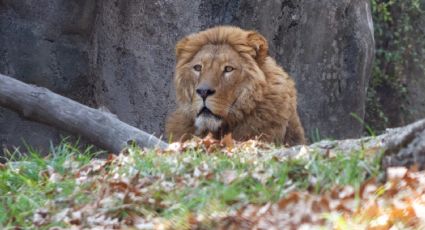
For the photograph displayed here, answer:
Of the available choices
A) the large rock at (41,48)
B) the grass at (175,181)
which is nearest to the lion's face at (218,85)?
the grass at (175,181)

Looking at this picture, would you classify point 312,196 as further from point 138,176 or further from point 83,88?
point 83,88

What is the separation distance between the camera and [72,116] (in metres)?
8.98

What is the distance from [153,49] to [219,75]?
101 inches

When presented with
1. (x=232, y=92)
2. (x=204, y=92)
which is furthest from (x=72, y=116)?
(x=232, y=92)

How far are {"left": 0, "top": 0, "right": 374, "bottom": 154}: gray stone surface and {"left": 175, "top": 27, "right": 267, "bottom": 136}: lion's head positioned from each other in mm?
1855

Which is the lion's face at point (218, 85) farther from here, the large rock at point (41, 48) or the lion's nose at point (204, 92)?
the large rock at point (41, 48)

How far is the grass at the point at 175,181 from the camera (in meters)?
5.36

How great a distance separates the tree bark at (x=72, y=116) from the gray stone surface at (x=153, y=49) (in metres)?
2.30

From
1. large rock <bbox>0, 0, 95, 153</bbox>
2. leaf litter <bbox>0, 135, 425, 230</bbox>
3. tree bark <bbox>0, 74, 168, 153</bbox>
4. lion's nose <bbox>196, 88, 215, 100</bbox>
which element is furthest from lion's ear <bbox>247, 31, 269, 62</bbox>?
large rock <bbox>0, 0, 95, 153</bbox>

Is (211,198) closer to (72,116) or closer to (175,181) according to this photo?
(175,181)

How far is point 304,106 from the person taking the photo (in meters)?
11.6

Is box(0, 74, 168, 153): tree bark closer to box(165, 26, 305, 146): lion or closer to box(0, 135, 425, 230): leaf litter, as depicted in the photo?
box(165, 26, 305, 146): lion

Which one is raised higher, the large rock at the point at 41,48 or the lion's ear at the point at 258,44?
the lion's ear at the point at 258,44

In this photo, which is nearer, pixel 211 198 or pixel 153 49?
pixel 211 198
